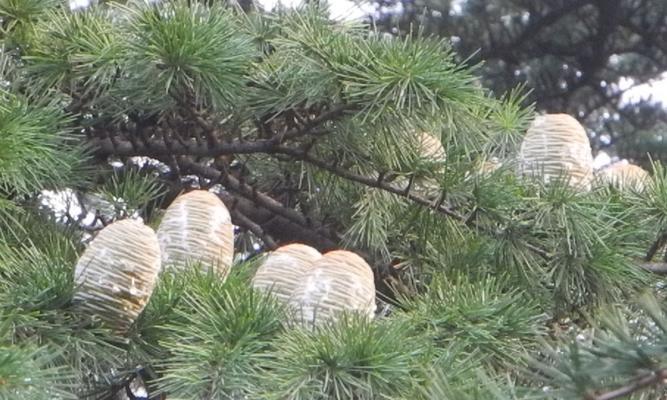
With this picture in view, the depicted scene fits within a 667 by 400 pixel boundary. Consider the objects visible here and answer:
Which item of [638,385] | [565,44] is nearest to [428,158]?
[638,385]

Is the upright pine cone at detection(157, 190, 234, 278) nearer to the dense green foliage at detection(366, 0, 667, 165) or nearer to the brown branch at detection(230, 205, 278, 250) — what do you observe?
the brown branch at detection(230, 205, 278, 250)

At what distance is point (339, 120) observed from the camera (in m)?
0.93

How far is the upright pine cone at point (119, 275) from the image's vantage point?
0.77m

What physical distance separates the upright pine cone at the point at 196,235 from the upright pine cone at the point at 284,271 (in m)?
0.02

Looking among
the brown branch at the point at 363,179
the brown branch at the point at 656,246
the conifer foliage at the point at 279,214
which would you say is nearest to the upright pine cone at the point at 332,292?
the conifer foliage at the point at 279,214

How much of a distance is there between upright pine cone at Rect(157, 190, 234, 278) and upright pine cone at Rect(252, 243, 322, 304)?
2 centimetres

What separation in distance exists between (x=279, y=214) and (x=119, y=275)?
28 centimetres

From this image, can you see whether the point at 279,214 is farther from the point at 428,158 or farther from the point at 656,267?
the point at 656,267

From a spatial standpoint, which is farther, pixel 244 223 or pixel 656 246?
pixel 244 223

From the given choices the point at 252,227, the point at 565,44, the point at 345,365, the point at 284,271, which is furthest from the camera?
the point at 565,44

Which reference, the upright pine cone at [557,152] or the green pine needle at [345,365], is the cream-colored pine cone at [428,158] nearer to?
the upright pine cone at [557,152]

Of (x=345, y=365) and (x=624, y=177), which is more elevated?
(x=624, y=177)

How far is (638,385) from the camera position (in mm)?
544

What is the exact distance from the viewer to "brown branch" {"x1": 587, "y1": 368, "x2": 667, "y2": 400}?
0.54 m
